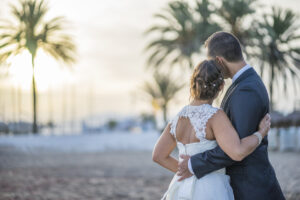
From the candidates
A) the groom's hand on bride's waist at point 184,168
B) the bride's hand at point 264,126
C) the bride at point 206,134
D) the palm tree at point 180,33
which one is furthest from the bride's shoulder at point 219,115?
the palm tree at point 180,33

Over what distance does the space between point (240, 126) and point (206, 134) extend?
8.7 inches

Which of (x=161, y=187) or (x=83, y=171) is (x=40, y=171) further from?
(x=161, y=187)

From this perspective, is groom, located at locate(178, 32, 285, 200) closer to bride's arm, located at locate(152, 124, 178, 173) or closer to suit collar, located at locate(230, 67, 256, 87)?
suit collar, located at locate(230, 67, 256, 87)

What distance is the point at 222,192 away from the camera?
100.0 inches

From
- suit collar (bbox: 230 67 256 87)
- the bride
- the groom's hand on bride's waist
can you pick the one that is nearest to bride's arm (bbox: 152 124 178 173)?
the bride

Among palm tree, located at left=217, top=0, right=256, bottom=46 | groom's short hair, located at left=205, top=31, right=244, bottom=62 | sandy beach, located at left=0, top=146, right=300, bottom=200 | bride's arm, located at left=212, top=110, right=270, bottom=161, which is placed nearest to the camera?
bride's arm, located at left=212, top=110, right=270, bottom=161

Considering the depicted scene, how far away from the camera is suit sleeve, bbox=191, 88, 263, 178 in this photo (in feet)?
7.95

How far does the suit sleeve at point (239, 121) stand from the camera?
2.42 m

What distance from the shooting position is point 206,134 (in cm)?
249

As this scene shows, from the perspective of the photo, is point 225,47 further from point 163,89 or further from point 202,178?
point 163,89

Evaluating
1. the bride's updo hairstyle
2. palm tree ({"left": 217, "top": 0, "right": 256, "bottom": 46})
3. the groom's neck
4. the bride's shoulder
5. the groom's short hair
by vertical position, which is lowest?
the bride's shoulder

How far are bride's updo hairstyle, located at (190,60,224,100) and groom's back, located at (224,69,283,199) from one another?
133 millimetres

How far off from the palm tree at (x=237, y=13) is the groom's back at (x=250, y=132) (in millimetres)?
20288

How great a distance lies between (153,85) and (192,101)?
36276mm
